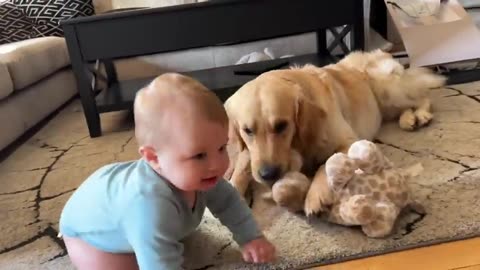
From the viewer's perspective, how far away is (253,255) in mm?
1146

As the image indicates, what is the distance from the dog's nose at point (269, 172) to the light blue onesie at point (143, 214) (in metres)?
0.22

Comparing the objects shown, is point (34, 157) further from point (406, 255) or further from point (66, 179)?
point (406, 255)

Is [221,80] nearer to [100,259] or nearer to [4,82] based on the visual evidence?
[4,82]

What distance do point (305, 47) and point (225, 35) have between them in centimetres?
98

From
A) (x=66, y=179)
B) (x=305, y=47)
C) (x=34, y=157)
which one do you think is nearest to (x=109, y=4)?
(x=305, y=47)

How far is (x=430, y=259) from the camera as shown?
1.11m

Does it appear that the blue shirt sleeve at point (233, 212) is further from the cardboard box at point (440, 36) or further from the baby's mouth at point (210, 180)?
the cardboard box at point (440, 36)

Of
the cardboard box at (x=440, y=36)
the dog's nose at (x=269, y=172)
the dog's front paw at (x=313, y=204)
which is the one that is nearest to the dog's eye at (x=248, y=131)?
the dog's nose at (x=269, y=172)

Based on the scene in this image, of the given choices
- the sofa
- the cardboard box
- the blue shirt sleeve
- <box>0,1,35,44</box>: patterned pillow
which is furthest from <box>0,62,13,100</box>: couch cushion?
the cardboard box

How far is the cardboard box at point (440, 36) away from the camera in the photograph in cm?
263

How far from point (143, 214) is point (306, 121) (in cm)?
64

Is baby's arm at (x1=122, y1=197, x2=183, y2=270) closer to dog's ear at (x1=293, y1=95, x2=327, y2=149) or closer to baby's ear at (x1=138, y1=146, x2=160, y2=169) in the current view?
baby's ear at (x1=138, y1=146, x2=160, y2=169)

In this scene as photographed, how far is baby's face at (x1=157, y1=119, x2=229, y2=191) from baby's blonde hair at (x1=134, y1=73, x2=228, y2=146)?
2cm

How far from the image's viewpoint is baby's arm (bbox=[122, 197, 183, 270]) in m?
0.97
